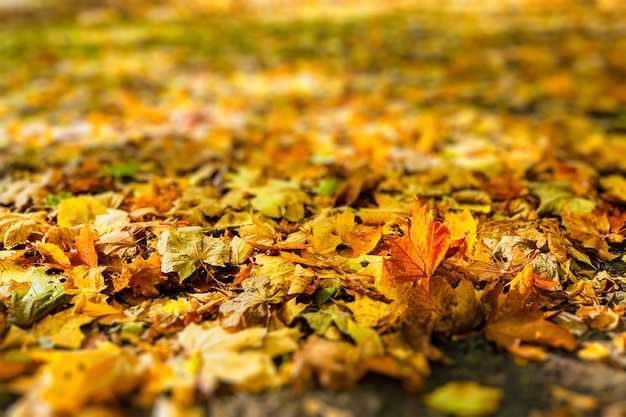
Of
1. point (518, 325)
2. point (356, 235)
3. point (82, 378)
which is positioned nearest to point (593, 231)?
point (518, 325)

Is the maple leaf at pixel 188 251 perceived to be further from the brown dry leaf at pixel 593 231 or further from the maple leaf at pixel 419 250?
the brown dry leaf at pixel 593 231

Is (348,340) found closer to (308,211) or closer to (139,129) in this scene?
(308,211)

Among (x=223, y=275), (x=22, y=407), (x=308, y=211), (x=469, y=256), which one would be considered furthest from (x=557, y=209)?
(x=22, y=407)

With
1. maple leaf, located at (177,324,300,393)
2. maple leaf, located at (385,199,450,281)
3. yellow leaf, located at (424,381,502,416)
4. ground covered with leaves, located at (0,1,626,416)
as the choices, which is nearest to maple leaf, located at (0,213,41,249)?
ground covered with leaves, located at (0,1,626,416)

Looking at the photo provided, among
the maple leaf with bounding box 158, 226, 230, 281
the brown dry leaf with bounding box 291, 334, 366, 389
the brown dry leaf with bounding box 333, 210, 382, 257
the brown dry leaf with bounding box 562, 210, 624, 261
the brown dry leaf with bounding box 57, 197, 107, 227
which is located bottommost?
the brown dry leaf with bounding box 562, 210, 624, 261

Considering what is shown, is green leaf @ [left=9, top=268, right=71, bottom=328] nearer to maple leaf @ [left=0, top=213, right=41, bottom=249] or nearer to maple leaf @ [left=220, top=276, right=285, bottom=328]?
maple leaf @ [left=0, top=213, right=41, bottom=249]

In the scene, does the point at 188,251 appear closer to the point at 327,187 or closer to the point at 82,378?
the point at 82,378

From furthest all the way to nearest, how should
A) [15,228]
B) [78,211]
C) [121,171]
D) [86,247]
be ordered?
[121,171] → [78,211] → [15,228] → [86,247]

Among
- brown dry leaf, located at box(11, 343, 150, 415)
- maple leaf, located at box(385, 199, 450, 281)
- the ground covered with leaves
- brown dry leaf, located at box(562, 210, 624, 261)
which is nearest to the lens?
brown dry leaf, located at box(11, 343, 150, 415)
